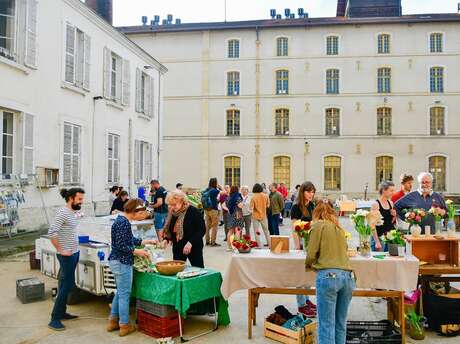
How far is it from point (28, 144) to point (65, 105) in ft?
7.03

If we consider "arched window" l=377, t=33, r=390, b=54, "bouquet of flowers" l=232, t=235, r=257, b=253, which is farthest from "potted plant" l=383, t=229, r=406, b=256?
"arched window" l=377, t=33, r=390, b=54

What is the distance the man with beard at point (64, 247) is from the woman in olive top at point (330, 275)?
9.61 ft

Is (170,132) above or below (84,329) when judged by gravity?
above

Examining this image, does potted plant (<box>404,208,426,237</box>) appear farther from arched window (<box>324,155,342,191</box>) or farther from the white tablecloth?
arched window (<box>324,155,342,191</box>)

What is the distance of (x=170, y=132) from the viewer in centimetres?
3120

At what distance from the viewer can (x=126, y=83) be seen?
17062 millimetres

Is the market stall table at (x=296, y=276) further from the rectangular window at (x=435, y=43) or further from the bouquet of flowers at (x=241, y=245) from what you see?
the rectangular window at (x=435, y=43)

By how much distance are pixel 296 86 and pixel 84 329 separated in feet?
86.4

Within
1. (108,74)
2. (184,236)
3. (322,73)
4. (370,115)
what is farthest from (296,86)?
(184,236)

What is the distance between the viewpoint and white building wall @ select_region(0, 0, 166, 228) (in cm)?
1148

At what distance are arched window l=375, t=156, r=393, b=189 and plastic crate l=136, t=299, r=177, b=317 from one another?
26.0m

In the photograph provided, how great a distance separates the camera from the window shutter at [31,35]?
11.4m

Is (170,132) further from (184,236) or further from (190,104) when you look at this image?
(184,236)

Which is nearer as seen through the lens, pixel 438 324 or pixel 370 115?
pixel 438 324
